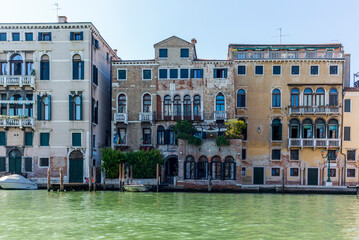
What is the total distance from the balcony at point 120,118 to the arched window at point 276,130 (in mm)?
10523

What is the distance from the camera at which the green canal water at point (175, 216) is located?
14297 millimetres

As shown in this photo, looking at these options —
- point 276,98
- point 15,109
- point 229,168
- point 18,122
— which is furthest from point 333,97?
point 15,109

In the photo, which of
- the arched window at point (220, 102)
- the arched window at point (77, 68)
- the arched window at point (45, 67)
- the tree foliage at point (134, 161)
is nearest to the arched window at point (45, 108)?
the arched window at point (45, 67)

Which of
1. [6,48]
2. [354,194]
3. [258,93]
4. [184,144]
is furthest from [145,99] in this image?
[354,194]

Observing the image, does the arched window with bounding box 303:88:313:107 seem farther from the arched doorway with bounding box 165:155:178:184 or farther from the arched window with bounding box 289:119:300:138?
the arched doorway with bounding box 165:155:178:184

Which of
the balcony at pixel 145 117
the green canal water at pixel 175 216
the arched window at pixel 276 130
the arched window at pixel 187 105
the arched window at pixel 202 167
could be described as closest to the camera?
the green canal water at pixel 175 216

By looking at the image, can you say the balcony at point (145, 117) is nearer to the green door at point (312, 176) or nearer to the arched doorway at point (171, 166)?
the arched doorway at point (171, 166)

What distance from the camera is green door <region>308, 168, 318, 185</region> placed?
31359mm

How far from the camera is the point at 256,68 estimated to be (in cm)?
3191

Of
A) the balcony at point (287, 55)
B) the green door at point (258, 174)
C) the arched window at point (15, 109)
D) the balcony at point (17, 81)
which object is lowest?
the green door at point (258, 174)

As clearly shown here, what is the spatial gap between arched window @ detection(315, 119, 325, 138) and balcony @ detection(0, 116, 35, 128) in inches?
770

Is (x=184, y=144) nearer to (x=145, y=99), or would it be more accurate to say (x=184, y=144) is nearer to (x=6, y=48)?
(x=145, y=99)

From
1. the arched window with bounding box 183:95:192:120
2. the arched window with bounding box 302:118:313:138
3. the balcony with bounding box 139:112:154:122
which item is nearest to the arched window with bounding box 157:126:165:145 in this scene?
the balcony with bounding box 139:112:154:122

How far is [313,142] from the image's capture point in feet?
102
